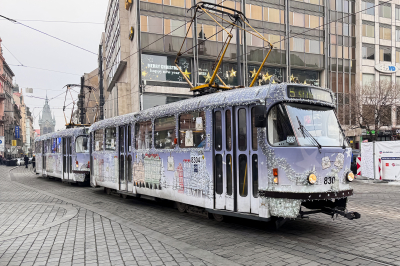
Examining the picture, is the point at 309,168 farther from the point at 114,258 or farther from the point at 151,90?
the point at 151,90

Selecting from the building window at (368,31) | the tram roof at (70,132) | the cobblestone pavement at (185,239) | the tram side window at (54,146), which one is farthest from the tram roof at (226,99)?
the building window at (368,31)

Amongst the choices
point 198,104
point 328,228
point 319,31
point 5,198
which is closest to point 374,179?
point 328,228

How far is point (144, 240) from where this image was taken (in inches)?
258

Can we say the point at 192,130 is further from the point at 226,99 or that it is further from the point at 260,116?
the point at 260,116

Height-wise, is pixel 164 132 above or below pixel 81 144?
above

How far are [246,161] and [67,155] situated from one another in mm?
13852

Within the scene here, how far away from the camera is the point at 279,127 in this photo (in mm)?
6656

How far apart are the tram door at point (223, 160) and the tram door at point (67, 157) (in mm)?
12458

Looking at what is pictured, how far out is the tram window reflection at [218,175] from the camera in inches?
297

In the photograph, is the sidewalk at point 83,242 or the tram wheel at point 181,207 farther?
the tram wheel at point 181,207

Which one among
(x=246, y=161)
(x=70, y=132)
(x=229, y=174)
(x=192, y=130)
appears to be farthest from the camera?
(x=70, y=132)

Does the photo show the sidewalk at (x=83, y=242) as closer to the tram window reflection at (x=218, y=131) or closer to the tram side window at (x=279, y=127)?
the tram window reflection at (x=218, y=131)

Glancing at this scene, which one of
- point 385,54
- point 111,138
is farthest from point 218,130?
point 385,54

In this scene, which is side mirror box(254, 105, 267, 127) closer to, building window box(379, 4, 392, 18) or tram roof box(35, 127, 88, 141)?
tram roof box(35, 127, 88, 141)
